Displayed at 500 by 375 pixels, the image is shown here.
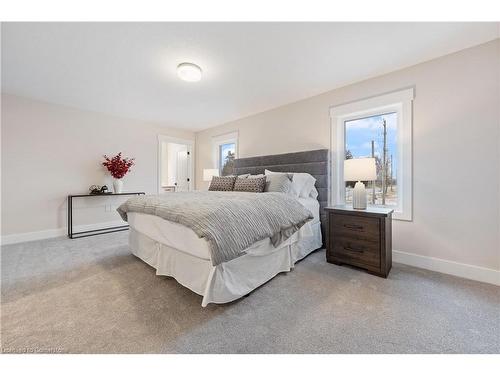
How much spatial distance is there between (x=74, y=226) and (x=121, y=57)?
3215 millimetres

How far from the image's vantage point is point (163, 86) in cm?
289

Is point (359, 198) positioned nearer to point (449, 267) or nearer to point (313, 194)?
point (313, 194)

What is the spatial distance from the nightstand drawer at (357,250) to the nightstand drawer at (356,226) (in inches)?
2.1

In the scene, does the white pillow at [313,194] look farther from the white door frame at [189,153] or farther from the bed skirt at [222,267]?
the white door frame at [189,153]

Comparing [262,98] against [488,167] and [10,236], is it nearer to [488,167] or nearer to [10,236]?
[488,167]

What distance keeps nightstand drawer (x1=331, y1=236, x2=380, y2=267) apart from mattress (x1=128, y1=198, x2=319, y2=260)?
1.20 feet

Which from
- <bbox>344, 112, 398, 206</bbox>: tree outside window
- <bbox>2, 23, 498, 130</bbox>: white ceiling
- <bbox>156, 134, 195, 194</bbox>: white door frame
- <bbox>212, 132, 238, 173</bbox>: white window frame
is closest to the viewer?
<bbox>2, 23, 498, 130</bbox>: white ceiling

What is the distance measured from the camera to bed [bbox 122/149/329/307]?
60.0 inches

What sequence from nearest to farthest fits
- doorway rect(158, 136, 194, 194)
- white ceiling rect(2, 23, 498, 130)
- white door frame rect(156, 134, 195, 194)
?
white ceiling rect(2, 23, 498, 130), white door frame rect(156, 134, 195, 194), doorway rect(158, 136, 194, 194)

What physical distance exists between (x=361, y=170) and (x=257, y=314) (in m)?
1.79

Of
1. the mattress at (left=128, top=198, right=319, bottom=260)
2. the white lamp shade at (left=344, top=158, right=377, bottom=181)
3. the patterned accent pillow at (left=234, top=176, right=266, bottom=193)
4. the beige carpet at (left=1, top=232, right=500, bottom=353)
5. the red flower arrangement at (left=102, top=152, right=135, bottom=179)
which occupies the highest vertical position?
the red flower arrangement at (left=102, top=152, right=135, bottom=179)

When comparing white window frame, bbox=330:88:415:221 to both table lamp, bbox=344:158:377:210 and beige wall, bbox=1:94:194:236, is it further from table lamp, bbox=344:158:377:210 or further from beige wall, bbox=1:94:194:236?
beige wall, bbox=1:94:194:236

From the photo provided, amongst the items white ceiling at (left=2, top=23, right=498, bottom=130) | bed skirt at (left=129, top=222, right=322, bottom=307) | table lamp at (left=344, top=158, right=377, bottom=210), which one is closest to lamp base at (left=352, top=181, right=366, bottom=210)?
table lamp at (left=344, top=158, right=377, bottom=210)
